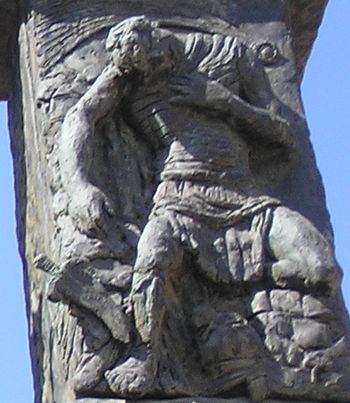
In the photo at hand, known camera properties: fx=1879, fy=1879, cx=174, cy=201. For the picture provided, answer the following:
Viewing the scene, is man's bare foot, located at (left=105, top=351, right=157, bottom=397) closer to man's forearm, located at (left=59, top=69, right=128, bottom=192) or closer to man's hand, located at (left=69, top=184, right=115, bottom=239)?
man's hand, located at (left=69, top=184, right=115, bottom=239)

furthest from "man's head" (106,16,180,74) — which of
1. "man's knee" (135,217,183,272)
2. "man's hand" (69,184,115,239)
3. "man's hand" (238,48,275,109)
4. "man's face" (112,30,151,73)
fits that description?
"man's knee" (135,217,183,272)

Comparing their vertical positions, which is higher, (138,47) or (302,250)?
(138,47)

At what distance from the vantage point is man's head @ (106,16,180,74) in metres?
7.48

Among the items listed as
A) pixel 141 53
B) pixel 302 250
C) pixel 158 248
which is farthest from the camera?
pixel 141 53

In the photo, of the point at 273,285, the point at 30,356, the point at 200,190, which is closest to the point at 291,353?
the point at 273,285

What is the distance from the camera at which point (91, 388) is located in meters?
6.85

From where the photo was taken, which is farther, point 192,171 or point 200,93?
point 200,93

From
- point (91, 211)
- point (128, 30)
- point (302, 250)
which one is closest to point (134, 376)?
point (91, 211)

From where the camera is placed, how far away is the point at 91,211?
23.5 ft

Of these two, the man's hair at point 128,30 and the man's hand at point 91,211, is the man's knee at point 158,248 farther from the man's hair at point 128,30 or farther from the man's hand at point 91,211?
the man's hair at point 128,30

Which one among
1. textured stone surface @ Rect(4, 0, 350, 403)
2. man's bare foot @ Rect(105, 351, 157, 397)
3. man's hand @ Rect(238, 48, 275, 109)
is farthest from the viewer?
man's hand @ Rect(238, 48, 275, 109)

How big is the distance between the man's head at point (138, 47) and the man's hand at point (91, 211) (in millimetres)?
566

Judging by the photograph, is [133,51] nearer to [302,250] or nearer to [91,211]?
[91,211]

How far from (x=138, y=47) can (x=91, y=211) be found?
2.41 feet
